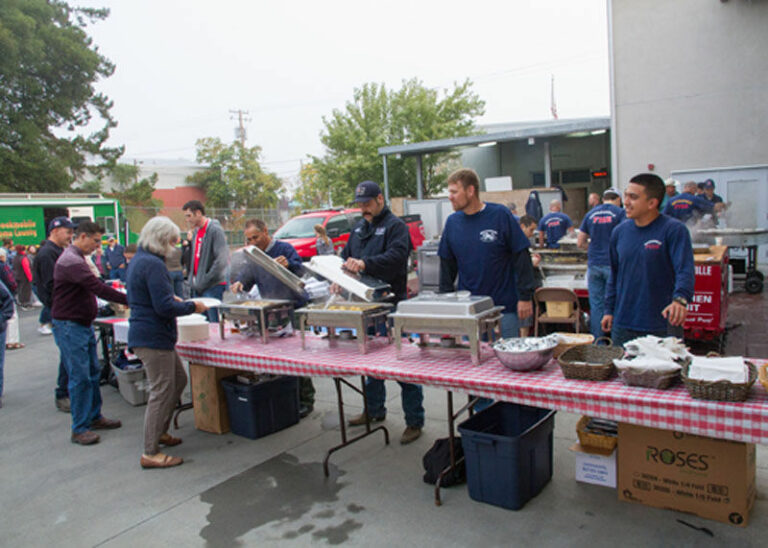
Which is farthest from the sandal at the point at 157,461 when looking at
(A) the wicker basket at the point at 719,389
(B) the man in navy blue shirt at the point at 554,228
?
(B) the man in navy blue shirt at the point at 554,228

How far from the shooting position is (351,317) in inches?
148

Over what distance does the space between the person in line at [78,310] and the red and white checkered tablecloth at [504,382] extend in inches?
41.2

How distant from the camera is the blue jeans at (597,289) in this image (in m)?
6.02

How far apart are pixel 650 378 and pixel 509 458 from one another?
904 millimetres

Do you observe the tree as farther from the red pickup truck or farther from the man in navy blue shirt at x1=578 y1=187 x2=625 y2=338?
the man in navy blue shirt at x1=578 y1=187 x2=625 y2=338

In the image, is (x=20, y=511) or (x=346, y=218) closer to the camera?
(x=20, y=511)

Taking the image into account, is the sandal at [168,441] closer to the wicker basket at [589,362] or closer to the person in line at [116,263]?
the wicker basket at [589,362]

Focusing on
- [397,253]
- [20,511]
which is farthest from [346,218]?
[20,511]

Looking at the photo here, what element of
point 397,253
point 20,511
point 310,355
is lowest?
point 20,511

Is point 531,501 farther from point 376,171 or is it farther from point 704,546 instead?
point 376,171

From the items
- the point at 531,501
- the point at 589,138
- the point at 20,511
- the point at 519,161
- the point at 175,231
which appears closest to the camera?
the point at 531,501

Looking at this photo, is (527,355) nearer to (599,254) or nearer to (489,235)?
(489,235)

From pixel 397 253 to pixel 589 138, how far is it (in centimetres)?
1813

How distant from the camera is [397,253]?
14.0 ft
